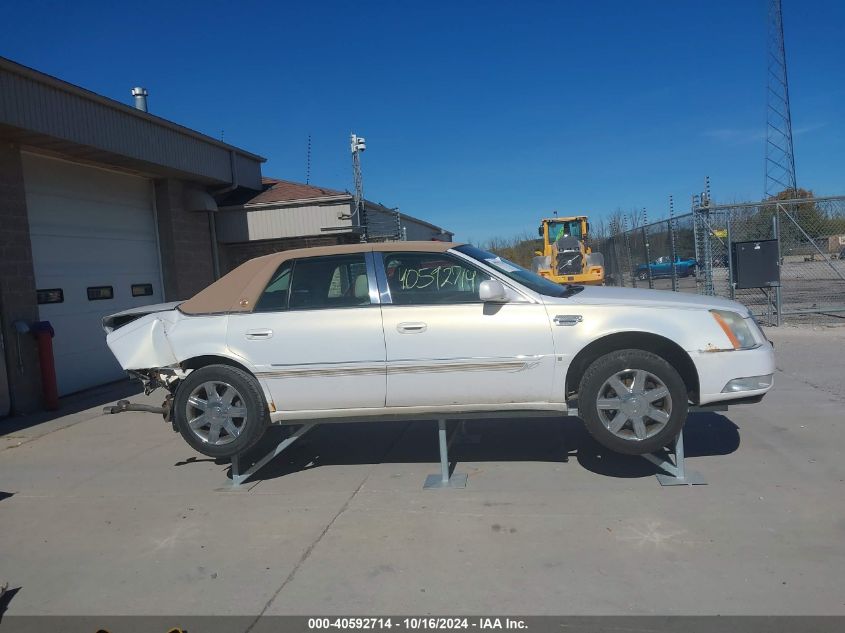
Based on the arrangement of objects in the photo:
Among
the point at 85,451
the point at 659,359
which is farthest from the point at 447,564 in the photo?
the point at 85,451

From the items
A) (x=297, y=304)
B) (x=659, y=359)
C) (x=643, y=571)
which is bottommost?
(x=643, y=571)

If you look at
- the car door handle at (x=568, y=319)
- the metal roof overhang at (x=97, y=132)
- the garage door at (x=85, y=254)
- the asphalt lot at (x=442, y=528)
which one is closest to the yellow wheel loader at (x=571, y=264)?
the metal roof overhang at (x=97, y=132)

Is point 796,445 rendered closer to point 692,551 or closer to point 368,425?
point 692,551

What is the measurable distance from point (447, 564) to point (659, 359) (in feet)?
6.94

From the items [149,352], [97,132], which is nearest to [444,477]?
[149,352]

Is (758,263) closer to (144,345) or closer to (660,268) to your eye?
(660,268)

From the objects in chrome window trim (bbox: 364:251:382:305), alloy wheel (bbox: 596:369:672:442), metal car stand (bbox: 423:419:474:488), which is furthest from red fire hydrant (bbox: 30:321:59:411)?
alloy wheel (bbox: 596:369:672:442)

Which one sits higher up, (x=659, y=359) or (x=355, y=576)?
(x=659, y=359)

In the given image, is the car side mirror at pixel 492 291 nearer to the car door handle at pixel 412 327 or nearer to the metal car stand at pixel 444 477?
the car door handle at pixel 412 327

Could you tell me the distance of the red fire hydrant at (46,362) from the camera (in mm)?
8828

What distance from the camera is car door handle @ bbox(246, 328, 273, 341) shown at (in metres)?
5.16

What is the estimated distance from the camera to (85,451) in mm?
6801

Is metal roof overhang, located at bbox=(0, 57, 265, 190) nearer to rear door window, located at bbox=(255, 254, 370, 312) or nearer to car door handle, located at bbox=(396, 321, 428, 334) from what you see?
rear door window, located at bbox=(255, 254, 370, 312)

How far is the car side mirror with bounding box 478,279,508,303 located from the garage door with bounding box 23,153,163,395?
7.27 metres
